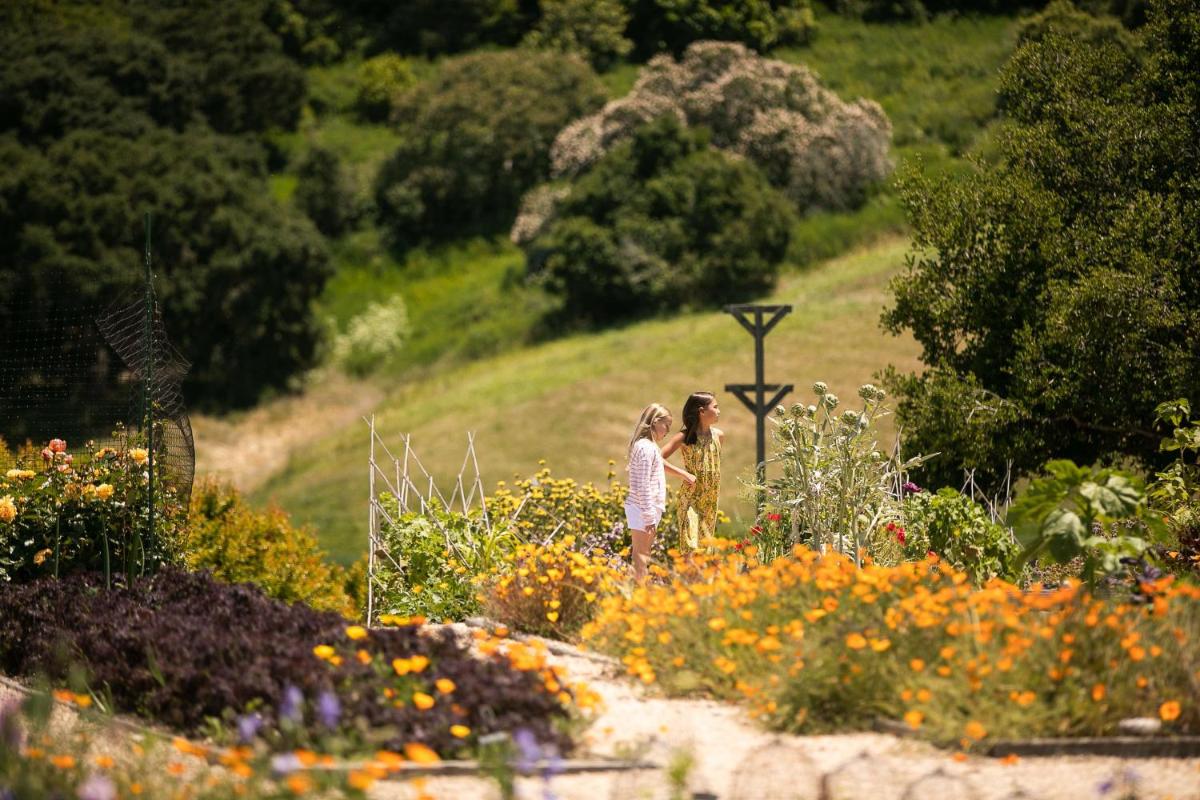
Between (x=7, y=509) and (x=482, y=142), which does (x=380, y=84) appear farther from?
(x=7, y=509)

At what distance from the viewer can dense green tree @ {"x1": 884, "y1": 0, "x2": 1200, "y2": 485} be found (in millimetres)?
12305

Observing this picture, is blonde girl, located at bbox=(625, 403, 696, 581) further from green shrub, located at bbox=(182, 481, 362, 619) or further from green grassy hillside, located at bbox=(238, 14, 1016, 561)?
green grassy hillside, located at bbox=(238, 14, 1016, 561)

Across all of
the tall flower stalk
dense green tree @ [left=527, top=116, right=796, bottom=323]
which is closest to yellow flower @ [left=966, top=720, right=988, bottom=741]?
the tall flower stalk

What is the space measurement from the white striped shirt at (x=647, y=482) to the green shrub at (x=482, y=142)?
35133 millimetres

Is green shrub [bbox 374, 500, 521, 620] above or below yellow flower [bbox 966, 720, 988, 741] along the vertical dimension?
below

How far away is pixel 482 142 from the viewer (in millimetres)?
43531

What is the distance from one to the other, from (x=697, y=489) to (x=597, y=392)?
856 inches

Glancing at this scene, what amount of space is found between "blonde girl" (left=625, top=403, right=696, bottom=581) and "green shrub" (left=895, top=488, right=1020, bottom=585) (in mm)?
1873

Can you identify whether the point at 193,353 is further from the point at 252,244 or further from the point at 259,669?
the point at 259,669

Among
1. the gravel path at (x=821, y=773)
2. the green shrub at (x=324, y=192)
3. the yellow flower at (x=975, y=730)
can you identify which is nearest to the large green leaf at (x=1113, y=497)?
the gravel path at (x=821, y=773)

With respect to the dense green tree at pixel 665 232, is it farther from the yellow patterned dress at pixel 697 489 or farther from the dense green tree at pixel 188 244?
the yellow patterned dress at pixel 697 489

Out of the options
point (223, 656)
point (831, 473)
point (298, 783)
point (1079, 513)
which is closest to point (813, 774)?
point (298, 783)

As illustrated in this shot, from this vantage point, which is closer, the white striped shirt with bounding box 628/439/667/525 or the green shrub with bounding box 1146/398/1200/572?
the green shrub with bounding box 1146/398/1200/572

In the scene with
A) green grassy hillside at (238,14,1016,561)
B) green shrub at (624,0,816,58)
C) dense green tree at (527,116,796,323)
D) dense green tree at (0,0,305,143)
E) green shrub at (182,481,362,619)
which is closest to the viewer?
green shrub at (182,481,362,619)
